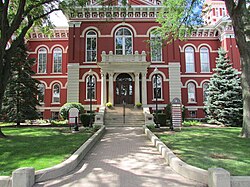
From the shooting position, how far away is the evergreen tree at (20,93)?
18922mm

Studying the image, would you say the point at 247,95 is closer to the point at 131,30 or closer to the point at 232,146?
the point at 232,146

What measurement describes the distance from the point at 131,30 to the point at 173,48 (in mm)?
5101

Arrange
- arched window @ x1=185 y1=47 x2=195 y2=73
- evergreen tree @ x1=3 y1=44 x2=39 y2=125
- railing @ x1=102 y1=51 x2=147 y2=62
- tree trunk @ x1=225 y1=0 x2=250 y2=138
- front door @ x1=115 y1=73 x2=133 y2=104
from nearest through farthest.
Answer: tree trunk @ x1=225 y1=0 x2=250 y2=138
evergreen tree @ x1=3 y1=44 x2=39 y2=125
railing @ x1=102 y1=51 x2=147 y2=62
front door @ x1=115 y1=73 x2=133 y2=104
arched window @ x1=185 y1=47 x2=195 y2=73

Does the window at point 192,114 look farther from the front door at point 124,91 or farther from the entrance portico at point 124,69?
the front door at point 124,91

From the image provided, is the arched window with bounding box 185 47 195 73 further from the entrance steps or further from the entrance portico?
the entrance steps

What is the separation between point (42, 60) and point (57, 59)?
193cm

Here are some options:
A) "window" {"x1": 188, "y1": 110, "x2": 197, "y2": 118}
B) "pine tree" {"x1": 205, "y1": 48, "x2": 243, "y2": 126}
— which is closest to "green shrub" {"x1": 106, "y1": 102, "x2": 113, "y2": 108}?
"pine tree" {"x1": 205, "y1": 48, "x2": 243, "y2": 126}

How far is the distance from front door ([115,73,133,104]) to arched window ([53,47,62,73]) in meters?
9.31

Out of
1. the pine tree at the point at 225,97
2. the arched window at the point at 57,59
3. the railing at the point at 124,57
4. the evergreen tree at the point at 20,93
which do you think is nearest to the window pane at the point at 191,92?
the pine tree at the point at 225,97

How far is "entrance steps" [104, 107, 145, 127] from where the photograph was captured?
17828 millimetres

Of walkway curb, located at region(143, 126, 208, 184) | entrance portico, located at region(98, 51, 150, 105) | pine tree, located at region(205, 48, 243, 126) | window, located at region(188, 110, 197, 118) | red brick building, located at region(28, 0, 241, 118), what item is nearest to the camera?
walkway curb, located at region(143, 126, 208, 184)

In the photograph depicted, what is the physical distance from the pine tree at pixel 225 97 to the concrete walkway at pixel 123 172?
42.3ft

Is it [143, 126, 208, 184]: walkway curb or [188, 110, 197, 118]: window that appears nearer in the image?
[143, 126, 208, 184]: walkway curb

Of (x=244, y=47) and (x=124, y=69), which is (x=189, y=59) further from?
(x=244, y=47)
